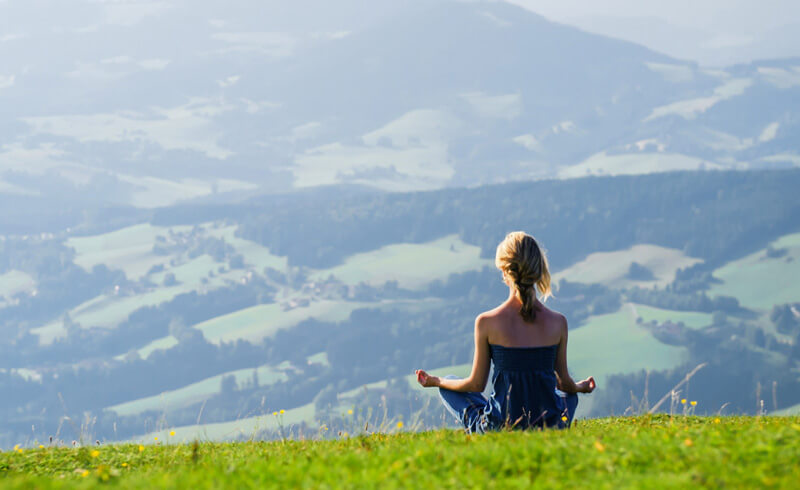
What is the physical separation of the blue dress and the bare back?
0.23 ft

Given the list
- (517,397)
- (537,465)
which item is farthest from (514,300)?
(537,465)

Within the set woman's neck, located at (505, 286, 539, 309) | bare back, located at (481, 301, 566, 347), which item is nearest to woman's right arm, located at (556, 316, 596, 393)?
bare back, located at (481, 301, 566, 347)

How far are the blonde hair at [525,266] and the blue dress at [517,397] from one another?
57 centimetres

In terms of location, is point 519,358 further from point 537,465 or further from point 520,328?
point 537,465

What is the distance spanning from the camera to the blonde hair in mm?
7883

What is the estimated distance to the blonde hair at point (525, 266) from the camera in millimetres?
7883

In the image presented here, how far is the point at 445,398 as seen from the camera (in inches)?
361

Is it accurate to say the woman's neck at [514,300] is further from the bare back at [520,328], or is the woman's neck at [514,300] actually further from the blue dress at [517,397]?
the blue dress at [517,397]

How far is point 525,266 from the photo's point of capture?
7.88m

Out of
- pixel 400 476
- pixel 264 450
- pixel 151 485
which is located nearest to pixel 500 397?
pixel 400 476

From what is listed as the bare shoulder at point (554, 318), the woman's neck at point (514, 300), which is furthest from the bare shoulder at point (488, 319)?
the bare shoulder at point (554, 318)

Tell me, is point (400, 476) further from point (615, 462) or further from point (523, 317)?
point (523, 317)

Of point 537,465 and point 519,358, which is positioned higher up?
point 519,358

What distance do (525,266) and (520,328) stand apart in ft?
2.53
